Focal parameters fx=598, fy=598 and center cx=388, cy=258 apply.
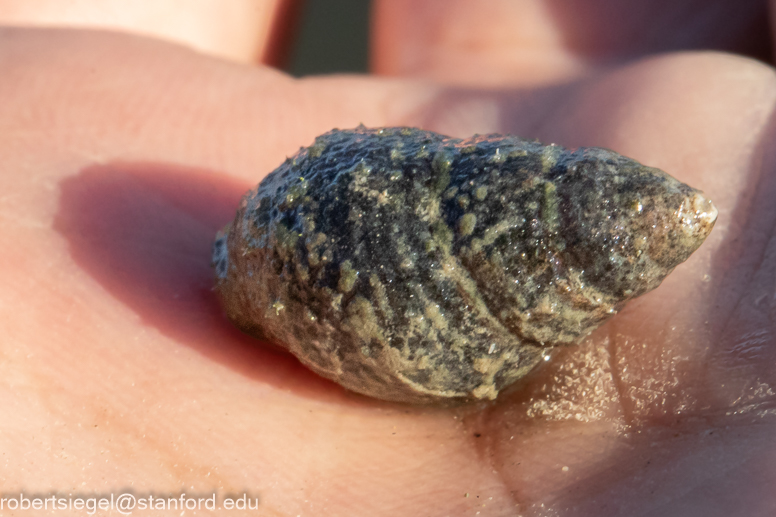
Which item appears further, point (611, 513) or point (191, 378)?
point (191, 378)

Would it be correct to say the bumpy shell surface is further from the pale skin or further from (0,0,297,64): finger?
(0,0,297,64): finger

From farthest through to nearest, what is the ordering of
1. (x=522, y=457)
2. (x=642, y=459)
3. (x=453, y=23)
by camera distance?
(x=453, y=23) → (x=522, y=457) → (x=642, y=459)

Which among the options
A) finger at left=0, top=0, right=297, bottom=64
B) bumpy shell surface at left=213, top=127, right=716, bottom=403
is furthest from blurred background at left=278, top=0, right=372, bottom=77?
bumpy shell surface at left=213, top=127, right=716, bottom=403

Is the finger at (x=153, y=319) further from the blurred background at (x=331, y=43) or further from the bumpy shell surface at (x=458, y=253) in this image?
the blurred background at (x=331, y=43)

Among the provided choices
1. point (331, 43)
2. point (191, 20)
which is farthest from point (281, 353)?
point (331, 43)

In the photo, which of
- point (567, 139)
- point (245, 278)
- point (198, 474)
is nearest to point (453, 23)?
point (567, 139)

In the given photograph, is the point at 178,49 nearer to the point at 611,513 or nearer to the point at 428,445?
the point at 428,445
